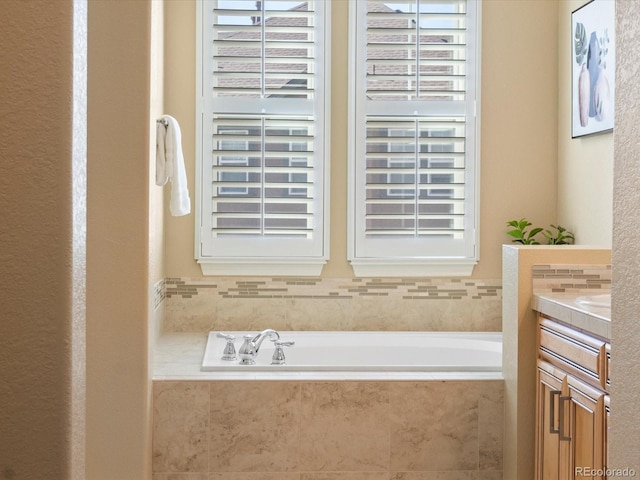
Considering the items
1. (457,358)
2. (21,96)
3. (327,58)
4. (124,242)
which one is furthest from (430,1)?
(21,96)

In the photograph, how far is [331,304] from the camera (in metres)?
4.29

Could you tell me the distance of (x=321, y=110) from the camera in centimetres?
423

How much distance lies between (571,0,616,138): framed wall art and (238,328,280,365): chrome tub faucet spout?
1.85 meters

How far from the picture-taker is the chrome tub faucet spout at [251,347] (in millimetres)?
3592

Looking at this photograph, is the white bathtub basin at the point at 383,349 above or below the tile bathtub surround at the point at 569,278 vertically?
below

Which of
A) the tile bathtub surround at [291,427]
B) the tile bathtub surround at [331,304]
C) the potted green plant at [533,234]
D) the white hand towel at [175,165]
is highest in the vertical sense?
the white hand towel at [175,165]

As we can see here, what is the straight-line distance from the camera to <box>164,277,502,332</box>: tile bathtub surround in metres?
4.25

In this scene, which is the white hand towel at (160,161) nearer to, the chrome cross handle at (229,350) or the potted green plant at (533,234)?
the chrome cross handle at (229,350)

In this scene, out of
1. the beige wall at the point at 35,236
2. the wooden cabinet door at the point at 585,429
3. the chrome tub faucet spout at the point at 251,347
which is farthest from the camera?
the chrome tub faucet spout at the point at 251,347

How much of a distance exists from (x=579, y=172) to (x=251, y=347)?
194 centimetres

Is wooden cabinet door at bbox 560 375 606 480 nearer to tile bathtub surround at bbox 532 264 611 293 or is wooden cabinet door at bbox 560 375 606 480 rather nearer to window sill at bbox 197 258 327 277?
tile bathtub surround at bbox 532 264 611 293

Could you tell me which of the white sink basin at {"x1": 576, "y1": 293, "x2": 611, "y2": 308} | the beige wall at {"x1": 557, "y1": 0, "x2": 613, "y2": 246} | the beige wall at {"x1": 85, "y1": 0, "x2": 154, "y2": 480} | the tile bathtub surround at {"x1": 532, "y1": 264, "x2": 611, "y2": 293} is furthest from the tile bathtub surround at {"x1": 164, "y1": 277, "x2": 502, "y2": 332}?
the white sink basin at {"x1": 576, "y1": 293, "x2": 611, "y2": 308}

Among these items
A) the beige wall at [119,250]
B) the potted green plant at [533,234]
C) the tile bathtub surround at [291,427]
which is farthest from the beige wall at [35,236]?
the potted green plant at [533,234]

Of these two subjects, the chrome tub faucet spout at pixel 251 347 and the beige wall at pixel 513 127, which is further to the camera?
the beige wall at pixel 513 127
